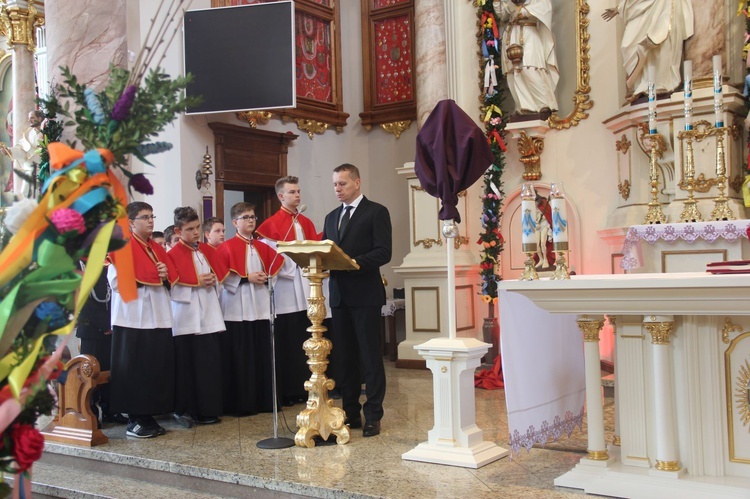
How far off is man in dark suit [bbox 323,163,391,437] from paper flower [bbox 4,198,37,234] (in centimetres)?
328

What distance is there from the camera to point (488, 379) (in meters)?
6.90

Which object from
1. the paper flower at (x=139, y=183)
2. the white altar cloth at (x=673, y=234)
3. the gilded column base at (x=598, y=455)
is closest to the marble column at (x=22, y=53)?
the white altar cloth at (x=673, y=234)

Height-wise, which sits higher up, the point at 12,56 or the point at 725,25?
the point at 12,56

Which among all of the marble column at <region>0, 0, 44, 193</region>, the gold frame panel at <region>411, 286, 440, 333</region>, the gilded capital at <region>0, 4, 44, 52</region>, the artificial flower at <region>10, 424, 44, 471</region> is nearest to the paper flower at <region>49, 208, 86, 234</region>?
the artificial flower at <region>10, 424, 44, 471</region>

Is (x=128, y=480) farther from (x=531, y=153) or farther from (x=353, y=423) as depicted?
(x=531, y=153)

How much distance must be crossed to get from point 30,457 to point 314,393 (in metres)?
3.30

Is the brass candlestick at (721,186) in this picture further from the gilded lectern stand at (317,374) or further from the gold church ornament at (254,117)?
the gold church ornament at (254,117)

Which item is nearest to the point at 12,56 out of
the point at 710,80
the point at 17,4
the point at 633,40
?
the point at 17,4

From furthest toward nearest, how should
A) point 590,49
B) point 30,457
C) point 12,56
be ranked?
point 12,56 → point 590,49 → point 30,457

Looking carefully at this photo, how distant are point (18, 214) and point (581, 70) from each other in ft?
23.9

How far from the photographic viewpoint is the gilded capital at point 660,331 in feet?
11.6

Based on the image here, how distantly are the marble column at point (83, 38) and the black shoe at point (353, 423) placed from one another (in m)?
3.09

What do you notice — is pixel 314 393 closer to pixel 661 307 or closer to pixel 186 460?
pixel 186 460

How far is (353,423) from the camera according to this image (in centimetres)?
515
